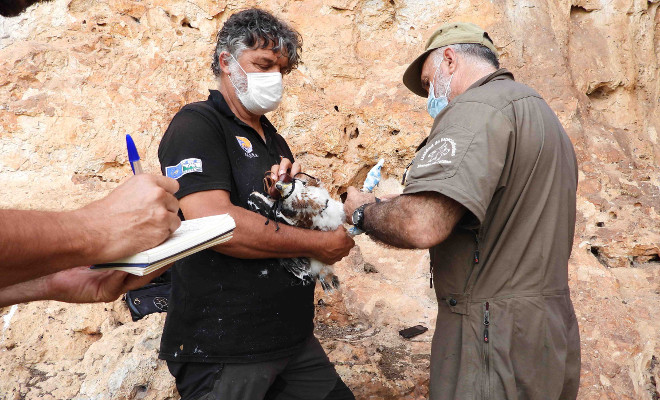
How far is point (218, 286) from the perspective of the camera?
230 centimetres

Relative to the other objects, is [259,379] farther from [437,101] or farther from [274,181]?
[437,101]

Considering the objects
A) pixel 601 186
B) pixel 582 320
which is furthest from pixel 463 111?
pixel 601 186

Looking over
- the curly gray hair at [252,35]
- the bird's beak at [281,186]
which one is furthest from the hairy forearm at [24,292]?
the curly gray hair at [252,35]

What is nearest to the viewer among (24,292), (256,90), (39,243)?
(39,243)

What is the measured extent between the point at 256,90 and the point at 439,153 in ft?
3.57

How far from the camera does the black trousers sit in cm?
227

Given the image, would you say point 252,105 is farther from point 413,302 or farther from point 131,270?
point 413,302

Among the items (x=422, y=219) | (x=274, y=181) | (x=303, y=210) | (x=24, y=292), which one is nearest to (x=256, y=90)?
(x=274, y=181)

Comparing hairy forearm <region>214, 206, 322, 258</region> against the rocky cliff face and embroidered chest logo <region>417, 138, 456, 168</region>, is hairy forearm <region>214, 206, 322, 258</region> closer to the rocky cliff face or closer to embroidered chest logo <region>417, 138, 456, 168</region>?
embroidered chest logo <region>417, 138, 456, 168</region>

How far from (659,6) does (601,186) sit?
2422mm

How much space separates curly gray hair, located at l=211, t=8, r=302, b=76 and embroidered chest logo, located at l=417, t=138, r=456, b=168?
1.11 m

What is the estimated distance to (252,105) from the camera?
266 centimetres

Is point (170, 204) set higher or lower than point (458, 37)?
lower

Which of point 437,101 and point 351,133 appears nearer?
point 437,101
